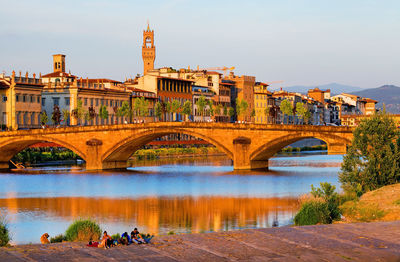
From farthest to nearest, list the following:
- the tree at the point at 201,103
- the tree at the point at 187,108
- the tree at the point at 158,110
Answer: the tree at the point at 201,103 < the tree at the point at 187,108 < the tree at the point at 158,110

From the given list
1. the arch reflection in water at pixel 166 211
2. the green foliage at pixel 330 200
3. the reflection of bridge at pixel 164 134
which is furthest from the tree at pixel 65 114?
the green foliage at pixel 330 200

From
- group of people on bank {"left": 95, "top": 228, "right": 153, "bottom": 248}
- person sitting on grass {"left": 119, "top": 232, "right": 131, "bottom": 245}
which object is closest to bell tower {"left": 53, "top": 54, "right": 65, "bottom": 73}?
group of people on bank {"left": 95, "top": 228, "right": 153, "bottom": 248}

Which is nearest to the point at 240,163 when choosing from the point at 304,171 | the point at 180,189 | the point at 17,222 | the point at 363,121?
the point at 304,171

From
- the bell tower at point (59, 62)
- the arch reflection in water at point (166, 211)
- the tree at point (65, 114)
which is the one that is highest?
the bell tower at point (59, 62)

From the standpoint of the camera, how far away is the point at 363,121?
42.6m

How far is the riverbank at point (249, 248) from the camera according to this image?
Answer: 818 inches

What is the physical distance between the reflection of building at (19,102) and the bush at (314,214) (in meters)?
85.3

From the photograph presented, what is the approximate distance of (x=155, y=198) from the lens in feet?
168

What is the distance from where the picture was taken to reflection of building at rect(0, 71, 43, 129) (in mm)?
110625

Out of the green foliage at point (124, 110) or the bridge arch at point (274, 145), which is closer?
the bridge arch at point (274, 145)

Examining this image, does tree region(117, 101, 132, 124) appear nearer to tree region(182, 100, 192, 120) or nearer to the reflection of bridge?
tree region(182, 100, 192, 120)

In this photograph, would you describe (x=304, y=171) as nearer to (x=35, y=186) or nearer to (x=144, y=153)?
(x=35, y=186)

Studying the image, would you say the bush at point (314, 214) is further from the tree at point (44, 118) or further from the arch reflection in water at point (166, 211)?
the tree at point (44, 118)

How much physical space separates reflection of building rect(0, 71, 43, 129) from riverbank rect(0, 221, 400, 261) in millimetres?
90708
